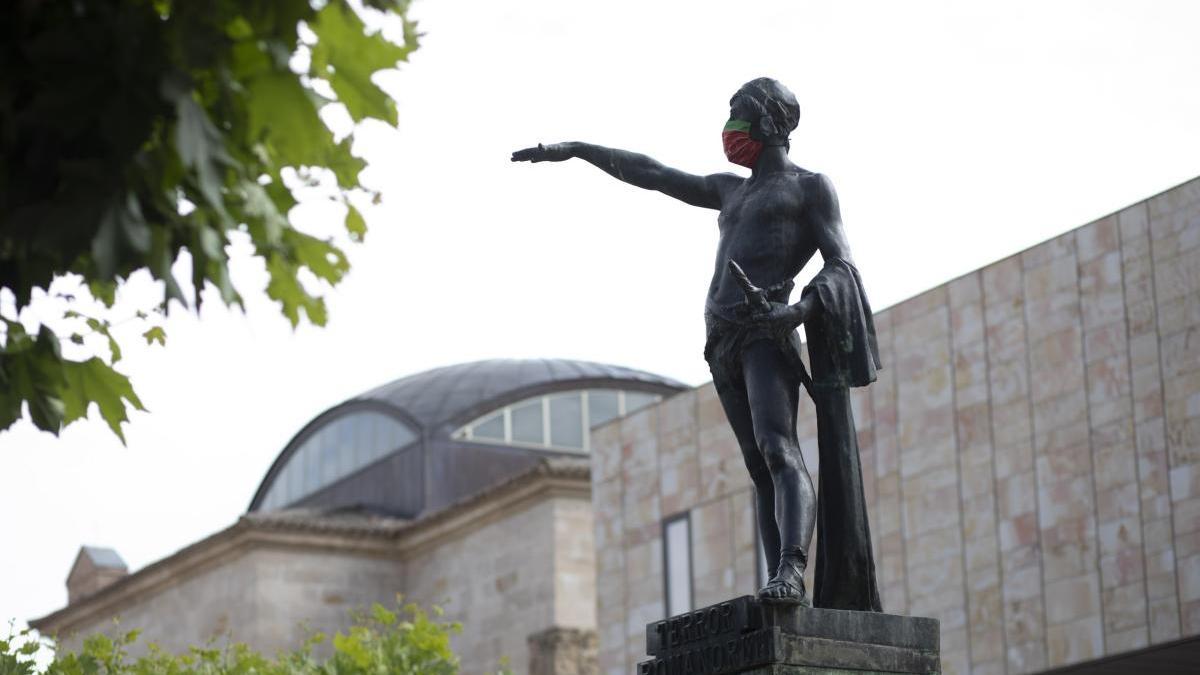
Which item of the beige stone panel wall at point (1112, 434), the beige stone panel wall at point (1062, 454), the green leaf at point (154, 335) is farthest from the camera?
the beige stone panel wall at point (1062, 454)

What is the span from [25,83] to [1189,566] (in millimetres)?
22191

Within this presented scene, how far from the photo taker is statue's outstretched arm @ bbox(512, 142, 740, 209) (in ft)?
31.9

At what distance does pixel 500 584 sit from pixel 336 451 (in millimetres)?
10424

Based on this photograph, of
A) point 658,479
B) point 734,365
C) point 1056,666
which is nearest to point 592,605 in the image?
point 658,479

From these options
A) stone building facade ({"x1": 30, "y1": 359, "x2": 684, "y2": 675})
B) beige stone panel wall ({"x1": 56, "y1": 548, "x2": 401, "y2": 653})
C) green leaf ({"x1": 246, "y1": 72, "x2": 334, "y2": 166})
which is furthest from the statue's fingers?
beige stone panel wall ({"x1": 56, "y1": 548, "x2": 401, "y2": 653})

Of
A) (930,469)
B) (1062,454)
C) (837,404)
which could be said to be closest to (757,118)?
(837,404)

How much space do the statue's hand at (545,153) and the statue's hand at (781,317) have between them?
1343mm

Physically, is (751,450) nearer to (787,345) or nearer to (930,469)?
(787,345)

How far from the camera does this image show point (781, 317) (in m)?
8.91

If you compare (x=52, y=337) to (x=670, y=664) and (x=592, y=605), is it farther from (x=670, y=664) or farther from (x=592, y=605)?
(x=592, y=605)

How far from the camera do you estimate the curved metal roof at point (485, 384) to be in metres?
48.1

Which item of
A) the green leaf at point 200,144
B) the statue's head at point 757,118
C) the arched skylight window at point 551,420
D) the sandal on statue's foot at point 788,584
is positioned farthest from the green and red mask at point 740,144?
the arched skylight window at point 551,420

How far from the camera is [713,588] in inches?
1291

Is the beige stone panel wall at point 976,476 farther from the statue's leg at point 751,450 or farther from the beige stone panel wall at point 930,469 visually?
the statue's leg at point 751,450
